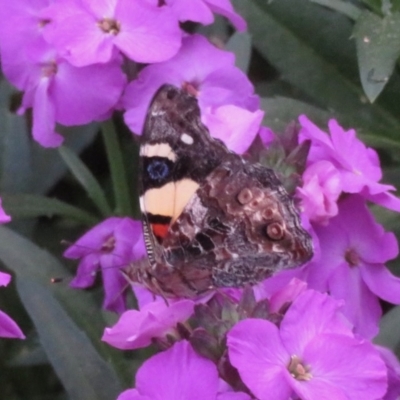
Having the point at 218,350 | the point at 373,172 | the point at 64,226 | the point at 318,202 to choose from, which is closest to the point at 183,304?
the point at 218,350

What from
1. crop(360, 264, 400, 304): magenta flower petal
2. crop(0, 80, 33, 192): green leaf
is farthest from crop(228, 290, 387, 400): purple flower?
crop(0, 80, 33, 192): green leaf

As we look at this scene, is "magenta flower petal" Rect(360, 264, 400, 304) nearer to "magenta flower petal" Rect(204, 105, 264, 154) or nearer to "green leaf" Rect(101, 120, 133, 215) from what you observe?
"magenta flower petal" Rect(204, 105, 264, 154)

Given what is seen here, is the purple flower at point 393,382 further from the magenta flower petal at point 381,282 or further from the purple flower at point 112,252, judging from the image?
the purple flower at point 112,252

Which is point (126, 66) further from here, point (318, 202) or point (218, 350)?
point (218, 350)

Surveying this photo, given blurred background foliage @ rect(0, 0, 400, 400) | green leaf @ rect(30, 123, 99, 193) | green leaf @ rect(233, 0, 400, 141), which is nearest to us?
blurred background foliage @ rect(0, 0, 400, 400)

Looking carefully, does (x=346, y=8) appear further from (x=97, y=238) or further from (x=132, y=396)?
(x=132, y=396)

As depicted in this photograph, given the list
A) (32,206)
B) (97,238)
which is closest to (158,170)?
(97,238)

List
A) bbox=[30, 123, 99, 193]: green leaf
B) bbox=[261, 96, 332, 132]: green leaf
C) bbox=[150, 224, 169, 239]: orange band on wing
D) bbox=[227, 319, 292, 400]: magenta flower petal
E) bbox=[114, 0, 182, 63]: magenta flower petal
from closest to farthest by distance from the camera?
bbox=[227, 319, 292, 400]: magenta flower petal, bbox=[150, 224, 169, 239]: orange band on wing, bbox=[114, 0, 182, 63]: magenta flower petal, bbox=[261, 96, 332, 132]: green leaf, bbox=[30, 123, 99, 193]: green leaf
